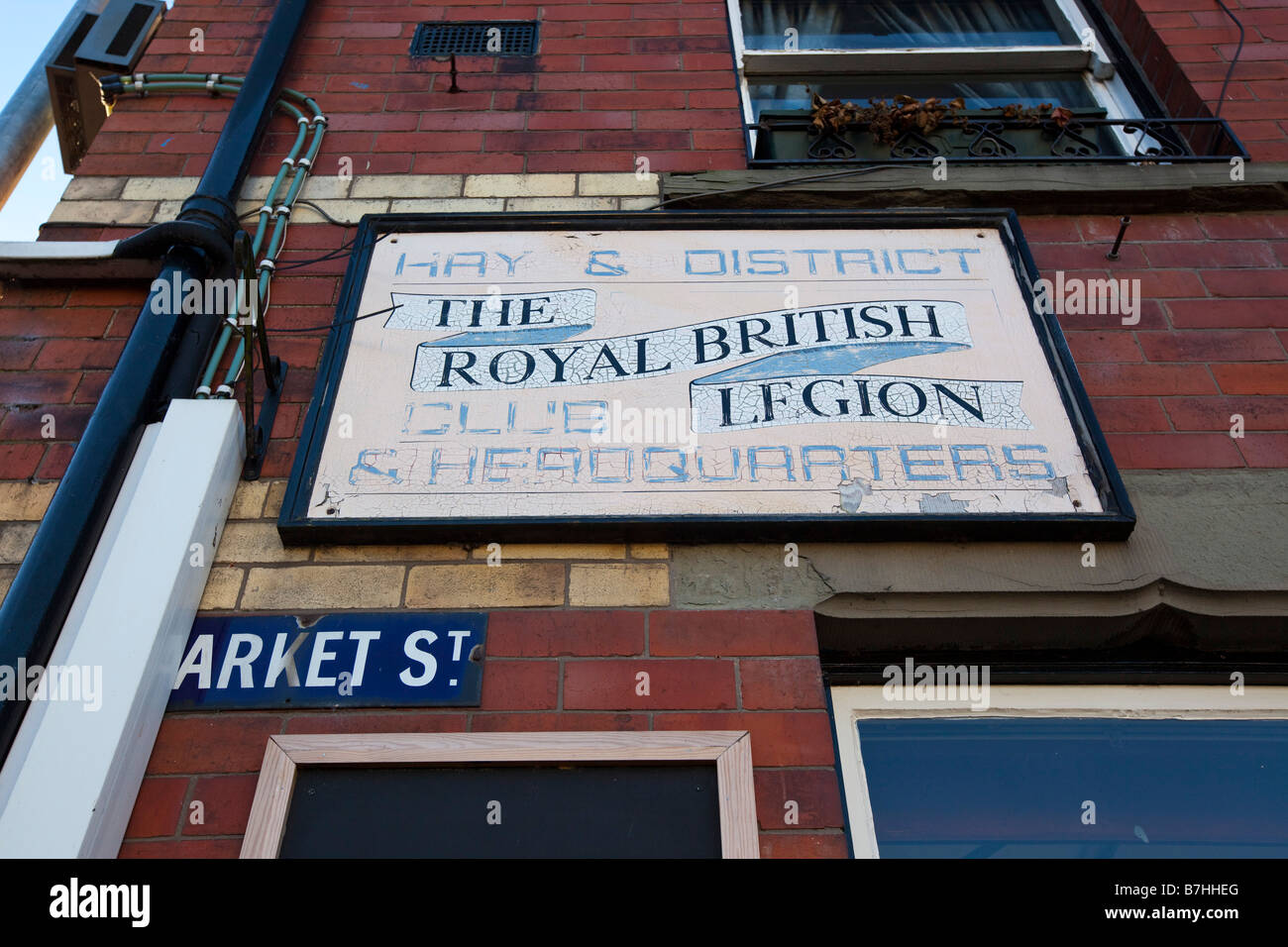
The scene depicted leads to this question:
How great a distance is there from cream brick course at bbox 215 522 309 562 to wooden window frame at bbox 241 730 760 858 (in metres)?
0.57

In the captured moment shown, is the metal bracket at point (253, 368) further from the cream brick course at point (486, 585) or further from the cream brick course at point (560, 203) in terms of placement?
the cream brick course at point (560, 203)

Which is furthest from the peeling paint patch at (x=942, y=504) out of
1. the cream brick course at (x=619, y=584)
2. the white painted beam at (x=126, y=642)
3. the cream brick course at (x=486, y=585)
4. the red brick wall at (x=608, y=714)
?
the white painted beam at (x=126, y=642)

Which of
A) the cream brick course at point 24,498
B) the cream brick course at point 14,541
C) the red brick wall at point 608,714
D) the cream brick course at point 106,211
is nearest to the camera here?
the red brick wall at point 608,714

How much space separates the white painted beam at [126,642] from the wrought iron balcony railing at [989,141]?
95.8 inches

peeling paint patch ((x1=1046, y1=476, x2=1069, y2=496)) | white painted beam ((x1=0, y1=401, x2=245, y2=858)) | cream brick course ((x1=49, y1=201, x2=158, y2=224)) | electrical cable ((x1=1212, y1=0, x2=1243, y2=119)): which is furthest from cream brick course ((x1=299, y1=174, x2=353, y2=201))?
electrical cable ((x1=1212, y1=0, x2=1243, y2=119))

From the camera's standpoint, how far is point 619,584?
2799 millimetres

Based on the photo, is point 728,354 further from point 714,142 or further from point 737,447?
point 714,142

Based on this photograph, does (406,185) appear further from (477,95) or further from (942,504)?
(942,504)

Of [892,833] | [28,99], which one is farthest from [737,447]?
[28,99]

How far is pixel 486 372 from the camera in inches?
127

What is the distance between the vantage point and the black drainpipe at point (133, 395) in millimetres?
2516

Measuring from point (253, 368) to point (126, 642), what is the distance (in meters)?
0.96

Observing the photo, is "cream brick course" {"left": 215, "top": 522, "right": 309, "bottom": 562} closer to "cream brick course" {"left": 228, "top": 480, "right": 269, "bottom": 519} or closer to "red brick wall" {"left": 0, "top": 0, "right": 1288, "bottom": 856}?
"cream brick course" {"left": 228, "top": 480, "right": 269, "bottom": 519}
